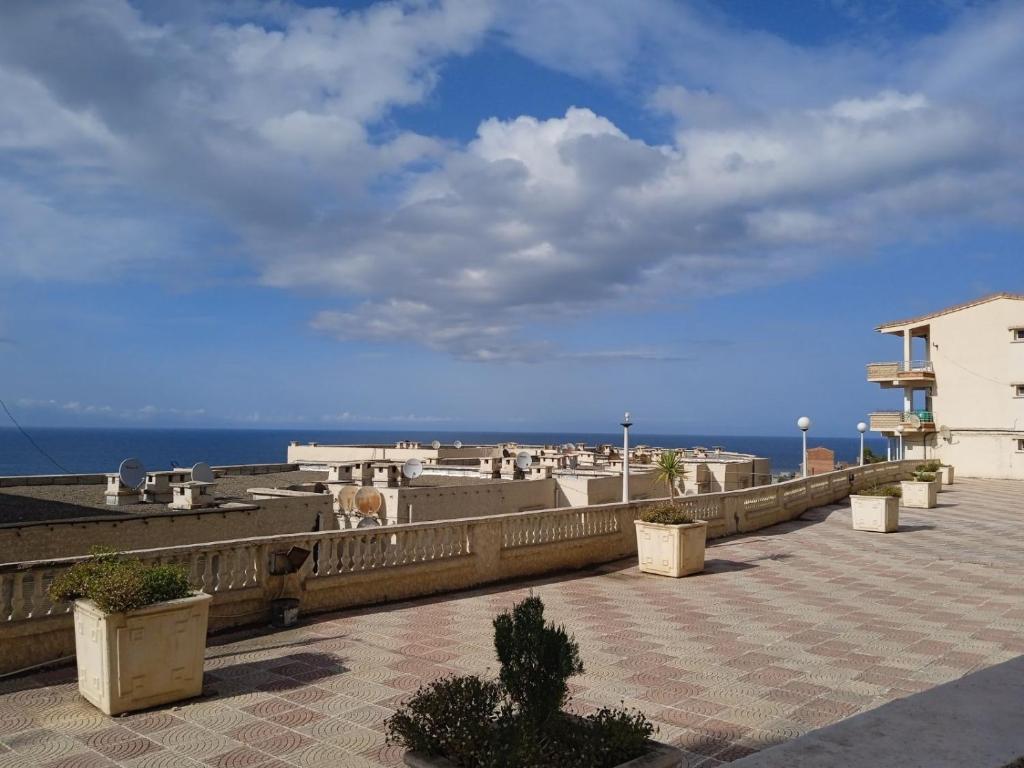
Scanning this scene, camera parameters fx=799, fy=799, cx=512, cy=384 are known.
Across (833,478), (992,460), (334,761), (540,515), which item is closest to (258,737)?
(334,761)

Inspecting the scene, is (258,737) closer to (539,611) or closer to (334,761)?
(334,761)

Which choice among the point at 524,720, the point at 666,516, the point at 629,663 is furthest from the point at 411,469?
the point at 524,720

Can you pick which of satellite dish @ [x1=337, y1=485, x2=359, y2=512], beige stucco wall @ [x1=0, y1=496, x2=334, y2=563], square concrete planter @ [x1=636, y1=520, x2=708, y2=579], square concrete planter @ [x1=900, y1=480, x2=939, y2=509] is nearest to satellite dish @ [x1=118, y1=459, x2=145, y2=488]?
beige stucco wall @ [x1=0, y1=496, x2=334, y2=563]

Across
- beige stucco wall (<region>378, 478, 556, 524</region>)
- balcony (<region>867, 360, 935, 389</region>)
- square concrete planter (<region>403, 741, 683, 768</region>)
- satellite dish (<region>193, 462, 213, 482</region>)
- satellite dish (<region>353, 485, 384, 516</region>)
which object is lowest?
beige stucco wall (<region>378, 478, 556, 524</region>)

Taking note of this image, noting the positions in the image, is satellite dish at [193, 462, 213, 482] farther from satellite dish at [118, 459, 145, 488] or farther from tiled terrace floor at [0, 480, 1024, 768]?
tiled terrace floor at [0, 480, 1024, 768]

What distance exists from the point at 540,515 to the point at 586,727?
1013cm

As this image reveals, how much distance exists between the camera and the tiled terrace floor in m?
6.32

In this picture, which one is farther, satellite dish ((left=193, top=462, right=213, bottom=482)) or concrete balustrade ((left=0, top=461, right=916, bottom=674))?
satellite dish ((left=193, top=462, right=213, bottom=482))

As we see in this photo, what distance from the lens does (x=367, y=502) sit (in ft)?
78.7

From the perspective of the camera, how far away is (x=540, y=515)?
14.5 m

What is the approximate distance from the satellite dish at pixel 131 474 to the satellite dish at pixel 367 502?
645cm

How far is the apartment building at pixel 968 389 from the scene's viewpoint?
4338 cm

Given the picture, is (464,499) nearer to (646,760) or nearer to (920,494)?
(920,494)

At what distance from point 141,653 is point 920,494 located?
27317mm
